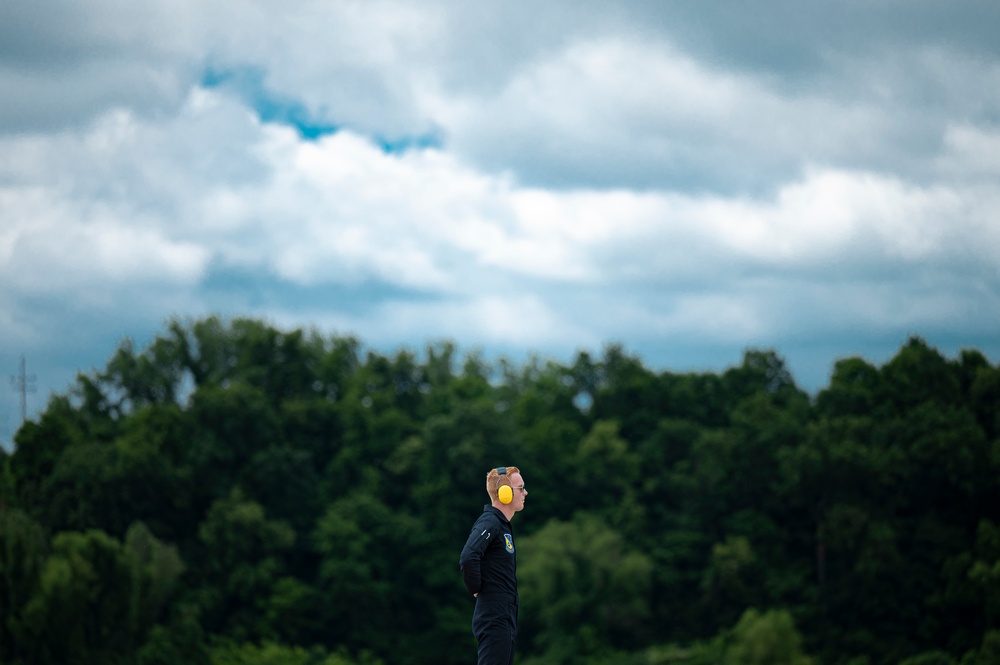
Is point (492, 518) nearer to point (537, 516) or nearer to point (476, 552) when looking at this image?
point (476, 552)

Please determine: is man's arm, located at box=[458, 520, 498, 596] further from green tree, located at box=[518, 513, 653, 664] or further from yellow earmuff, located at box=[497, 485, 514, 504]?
green tree, located at box=[518, 513, 653, 664]

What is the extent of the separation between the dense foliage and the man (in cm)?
4726

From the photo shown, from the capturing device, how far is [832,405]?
6700 cm

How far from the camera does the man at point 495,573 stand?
950 cm

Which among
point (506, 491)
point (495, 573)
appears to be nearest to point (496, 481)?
point (506, 491)

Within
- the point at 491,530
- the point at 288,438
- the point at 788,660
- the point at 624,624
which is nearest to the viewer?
the point at 491,530

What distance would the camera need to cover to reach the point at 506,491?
383 inches

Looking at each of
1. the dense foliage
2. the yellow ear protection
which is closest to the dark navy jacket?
the yellow ear protection

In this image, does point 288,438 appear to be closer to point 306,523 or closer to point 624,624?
point 306,523

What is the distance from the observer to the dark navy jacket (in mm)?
9531

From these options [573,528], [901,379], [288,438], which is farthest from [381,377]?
[901,379]

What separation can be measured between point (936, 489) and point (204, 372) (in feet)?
139

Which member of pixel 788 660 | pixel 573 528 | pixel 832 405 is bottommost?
pixel 788 660

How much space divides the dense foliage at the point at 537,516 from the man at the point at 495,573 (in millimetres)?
47262
